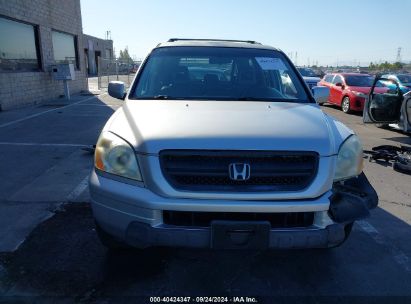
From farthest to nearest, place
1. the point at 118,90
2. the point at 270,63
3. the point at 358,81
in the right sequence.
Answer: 1. the point at 358,81
2. the point at 118,90
3. the point at 270,63

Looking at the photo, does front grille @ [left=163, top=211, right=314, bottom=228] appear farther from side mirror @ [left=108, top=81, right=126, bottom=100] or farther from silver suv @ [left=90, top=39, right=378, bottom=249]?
side mirror @ [left=108, top=81, right=126, bottom=100]

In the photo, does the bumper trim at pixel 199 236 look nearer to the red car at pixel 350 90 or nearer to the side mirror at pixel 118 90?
the side mirror at pixel 118 90

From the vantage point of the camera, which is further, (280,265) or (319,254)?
(319,254)

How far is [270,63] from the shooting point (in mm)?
3982

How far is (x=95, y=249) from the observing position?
337cm

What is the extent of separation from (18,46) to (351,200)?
13695 mm

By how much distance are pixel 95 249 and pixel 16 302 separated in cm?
83

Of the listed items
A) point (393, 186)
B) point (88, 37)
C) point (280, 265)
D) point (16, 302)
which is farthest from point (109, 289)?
point (88, 37)

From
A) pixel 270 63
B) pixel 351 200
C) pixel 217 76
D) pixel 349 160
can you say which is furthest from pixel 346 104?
pixel 351 200

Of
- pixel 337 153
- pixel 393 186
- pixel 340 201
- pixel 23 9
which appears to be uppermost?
pixel 23 9

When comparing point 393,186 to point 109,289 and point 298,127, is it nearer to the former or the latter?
point 298,127

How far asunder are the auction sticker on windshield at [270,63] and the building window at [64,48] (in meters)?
14.5

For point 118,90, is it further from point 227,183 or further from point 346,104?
point 346,104

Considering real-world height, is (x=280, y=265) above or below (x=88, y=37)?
below
